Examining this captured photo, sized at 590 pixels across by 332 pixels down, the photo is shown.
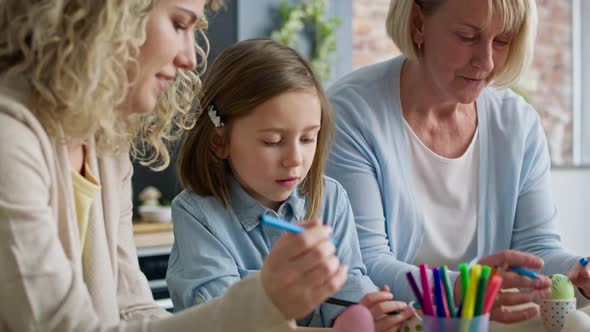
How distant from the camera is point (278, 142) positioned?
1489 millimetres

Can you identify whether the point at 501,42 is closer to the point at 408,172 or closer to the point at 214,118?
the point at 408,172

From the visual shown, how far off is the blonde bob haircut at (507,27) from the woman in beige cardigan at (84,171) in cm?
95

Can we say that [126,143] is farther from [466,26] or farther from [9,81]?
[466,26]

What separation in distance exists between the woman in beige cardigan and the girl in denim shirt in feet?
0.86

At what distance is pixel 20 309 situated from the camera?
92cm

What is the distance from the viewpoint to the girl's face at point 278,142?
1.48 meters

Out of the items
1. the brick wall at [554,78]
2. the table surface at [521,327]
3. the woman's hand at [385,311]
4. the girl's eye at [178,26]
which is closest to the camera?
the girl's eye at [178,26]

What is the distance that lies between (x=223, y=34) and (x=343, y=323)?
9.98 feet

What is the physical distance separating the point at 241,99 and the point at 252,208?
0.21m

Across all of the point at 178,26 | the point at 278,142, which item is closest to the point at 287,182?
the point at 278,142

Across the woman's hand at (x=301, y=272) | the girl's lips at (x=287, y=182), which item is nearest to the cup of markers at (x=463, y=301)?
the woman's hand at (x=301, y=272)

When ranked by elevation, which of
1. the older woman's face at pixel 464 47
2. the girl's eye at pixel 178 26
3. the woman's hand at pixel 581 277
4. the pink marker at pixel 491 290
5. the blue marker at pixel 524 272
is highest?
the girl's eye at pixel 178 26

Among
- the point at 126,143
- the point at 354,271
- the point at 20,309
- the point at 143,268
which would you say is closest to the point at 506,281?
the point at 354,271

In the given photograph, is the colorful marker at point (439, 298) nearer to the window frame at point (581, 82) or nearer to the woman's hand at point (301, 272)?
the woman's hand at point (301, 272)
